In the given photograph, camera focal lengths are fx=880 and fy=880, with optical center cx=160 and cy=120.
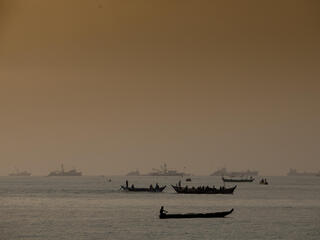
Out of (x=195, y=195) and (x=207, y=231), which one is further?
(x=195, y=195)

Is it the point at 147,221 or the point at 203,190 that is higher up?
the point at 203,190

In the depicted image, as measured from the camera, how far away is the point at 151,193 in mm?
182750

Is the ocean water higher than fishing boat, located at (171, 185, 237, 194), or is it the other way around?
fishing boat, located at (171, 185, 237, 194)

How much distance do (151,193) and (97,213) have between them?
68493 mm

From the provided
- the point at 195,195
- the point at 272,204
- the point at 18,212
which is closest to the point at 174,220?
the point at 18,212

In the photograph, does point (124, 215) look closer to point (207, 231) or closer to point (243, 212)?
point (243, 212)

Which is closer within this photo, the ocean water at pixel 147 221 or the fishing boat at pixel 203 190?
the ocean water at pixel 147 221

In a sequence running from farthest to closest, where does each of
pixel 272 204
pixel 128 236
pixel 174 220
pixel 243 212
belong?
1. pixel 272 204
2. pixel 243 212
3. pixel 174 220
4. pixel 128 236

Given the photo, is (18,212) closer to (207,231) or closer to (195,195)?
(207,231)

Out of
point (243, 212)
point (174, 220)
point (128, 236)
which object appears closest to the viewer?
point (128, 236)

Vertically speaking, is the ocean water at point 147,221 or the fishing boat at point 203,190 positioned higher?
the fishing boat at point 203,190

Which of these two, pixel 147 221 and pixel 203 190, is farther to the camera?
pixel 203 190

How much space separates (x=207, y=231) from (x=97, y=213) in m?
29.8

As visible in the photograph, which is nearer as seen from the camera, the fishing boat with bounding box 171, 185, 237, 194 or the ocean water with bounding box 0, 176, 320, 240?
the ocean water with bounding box 0, 176, 320, 240
